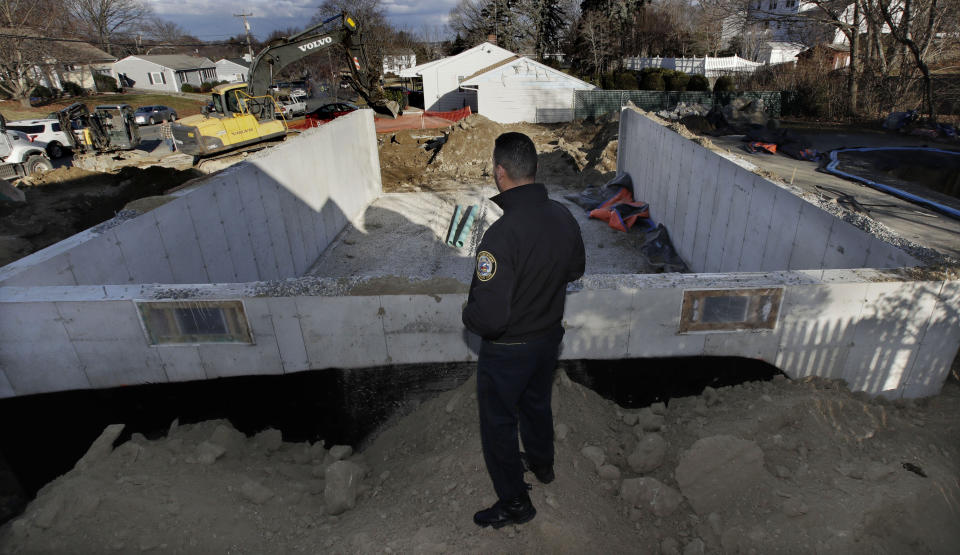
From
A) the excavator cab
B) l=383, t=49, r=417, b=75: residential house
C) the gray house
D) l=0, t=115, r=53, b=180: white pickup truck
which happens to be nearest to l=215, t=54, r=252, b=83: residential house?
the gray house

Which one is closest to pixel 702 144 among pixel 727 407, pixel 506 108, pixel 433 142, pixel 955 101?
pixel 727 407

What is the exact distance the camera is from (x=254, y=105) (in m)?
14.8

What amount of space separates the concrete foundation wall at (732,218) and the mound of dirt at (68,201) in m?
11.2

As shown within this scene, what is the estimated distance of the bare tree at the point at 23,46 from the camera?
96.6 feet

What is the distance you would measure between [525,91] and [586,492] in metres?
25.0

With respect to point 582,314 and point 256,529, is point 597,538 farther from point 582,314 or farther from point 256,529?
point 256,529

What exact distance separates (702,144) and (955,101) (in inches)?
644

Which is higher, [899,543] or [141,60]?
[141,60]

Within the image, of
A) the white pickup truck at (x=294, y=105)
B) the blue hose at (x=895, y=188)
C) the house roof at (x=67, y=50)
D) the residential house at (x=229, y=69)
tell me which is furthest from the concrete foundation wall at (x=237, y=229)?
the residential house at (x=229, y=69)

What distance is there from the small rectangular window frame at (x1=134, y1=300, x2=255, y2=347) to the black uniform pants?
1931 mm

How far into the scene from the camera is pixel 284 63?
15.0m

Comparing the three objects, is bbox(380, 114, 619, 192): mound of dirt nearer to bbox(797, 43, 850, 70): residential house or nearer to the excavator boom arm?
the excavator boom arm

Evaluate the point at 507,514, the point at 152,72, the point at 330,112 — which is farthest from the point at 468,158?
the point at 152,72

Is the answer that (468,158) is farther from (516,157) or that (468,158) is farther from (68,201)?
(516,157)
